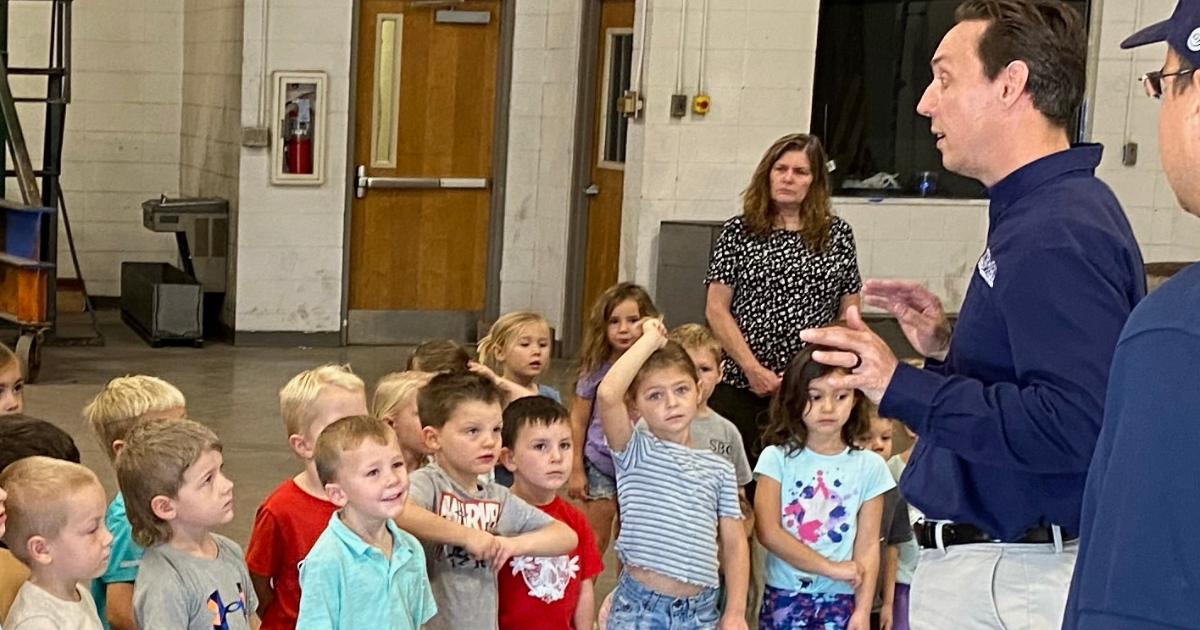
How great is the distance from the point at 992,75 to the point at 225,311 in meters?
8.23

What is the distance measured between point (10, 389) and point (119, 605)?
2.96ft

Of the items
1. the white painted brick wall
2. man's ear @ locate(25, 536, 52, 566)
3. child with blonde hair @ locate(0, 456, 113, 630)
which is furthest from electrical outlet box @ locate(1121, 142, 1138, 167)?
man's ear @ locate(25, 536, 52, 566)

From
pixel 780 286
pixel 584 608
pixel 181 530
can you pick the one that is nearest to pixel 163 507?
pixel 181 530

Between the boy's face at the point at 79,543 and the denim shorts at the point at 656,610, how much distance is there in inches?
61.8

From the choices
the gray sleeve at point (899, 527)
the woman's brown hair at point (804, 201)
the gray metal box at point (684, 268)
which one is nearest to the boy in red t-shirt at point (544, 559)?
the gray sleeve at point (899, 527)

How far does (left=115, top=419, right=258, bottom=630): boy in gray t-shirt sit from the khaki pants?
1491 millimetres

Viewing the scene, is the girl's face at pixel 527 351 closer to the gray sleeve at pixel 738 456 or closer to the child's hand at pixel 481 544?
the gray sleeve at pixel 738 456

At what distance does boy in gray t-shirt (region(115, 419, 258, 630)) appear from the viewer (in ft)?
10.6

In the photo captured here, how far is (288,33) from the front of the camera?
9797 mm

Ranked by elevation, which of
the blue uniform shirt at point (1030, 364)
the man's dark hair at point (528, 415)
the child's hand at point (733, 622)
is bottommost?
the child's hand at point (733, 622)

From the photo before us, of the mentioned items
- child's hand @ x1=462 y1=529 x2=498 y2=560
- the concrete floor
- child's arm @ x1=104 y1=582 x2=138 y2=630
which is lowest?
the concrete floor

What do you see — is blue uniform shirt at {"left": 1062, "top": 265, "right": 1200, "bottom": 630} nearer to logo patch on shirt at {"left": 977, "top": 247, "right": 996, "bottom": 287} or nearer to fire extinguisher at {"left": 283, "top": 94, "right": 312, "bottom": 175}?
logo patch on shirt at {"left": 977, "top": 247, "right": 996, "bottom": 287}

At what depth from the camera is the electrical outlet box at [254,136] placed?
9.75 m

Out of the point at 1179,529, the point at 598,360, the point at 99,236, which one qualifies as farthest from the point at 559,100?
the point at 1179,529
